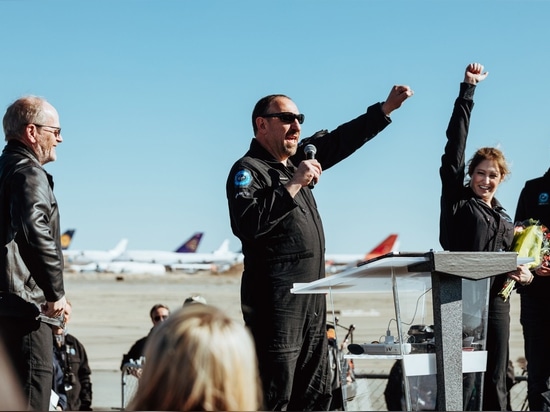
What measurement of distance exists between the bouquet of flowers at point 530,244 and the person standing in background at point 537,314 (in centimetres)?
25

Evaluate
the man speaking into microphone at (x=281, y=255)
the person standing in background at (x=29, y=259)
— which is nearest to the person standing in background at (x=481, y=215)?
the man speaking into microphone at (x=281, y=255)

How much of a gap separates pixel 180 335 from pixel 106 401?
338 inches

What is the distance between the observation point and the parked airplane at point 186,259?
127000mm

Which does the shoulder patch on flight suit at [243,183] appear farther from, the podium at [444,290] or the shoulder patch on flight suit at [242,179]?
the podium at [444,290]

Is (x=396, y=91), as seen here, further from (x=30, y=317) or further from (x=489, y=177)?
(x=30, y=317)

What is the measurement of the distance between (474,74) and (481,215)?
88 cm

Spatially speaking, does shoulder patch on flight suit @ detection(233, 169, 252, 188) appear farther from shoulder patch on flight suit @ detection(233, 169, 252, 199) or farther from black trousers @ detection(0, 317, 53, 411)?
black trousers @ detection(0, 317, 53, 411)

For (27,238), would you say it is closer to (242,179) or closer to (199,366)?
(242,179)

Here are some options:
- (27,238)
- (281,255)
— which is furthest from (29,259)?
(281,255)

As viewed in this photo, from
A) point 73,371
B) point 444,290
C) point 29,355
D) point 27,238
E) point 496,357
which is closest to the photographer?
point 444,290

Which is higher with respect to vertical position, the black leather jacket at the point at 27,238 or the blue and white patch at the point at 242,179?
the blue and white patch at the point at 242,179

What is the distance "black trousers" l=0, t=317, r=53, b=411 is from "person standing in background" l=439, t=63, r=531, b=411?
2.58 metres

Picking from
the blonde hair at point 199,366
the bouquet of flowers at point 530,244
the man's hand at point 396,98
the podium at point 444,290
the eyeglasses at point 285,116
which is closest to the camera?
the blonde hair at point 199,366

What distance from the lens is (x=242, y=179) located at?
520cm
